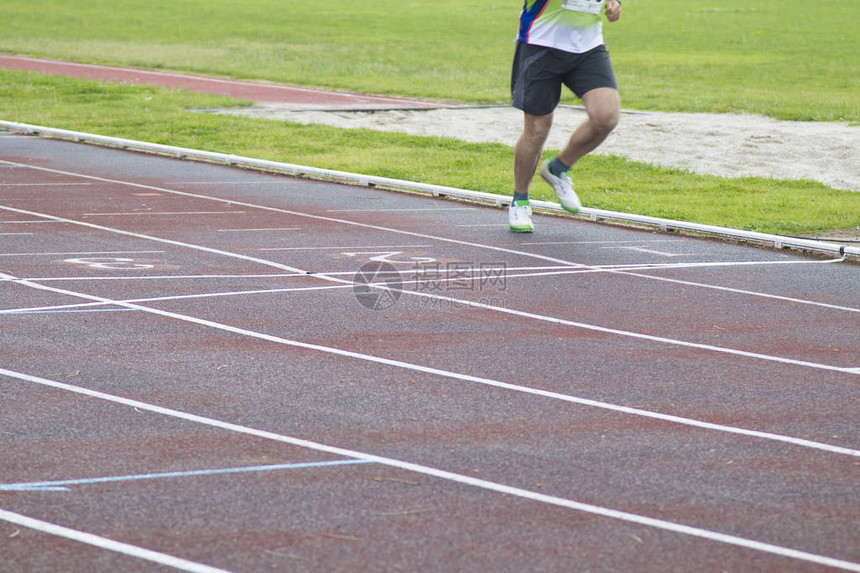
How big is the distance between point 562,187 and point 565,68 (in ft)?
3.14

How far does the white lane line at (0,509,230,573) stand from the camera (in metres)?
3.72

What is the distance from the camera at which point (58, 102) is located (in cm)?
1964

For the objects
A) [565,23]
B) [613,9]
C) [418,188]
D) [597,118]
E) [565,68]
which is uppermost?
[613,9]

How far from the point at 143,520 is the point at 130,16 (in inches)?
1672

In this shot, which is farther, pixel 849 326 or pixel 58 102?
pixel 58 102

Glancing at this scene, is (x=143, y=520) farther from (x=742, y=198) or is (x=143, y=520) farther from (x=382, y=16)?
(x=382, y=16)

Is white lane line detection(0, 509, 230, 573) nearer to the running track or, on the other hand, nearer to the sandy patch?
the running track

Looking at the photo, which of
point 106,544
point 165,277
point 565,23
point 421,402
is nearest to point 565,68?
point 565,23

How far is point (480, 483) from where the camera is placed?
4.43 meters

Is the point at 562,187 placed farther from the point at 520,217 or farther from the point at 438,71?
the point at 438,71

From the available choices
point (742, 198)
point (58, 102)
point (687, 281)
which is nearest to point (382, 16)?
point (58, 102)

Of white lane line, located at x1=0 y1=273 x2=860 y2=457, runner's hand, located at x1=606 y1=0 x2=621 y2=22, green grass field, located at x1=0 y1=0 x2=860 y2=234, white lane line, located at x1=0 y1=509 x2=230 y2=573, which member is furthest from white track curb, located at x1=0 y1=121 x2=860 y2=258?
white lane line, located at x1=0 y1=509 x2=230 y2=573

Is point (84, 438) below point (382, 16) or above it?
below

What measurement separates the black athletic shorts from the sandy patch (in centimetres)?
467
